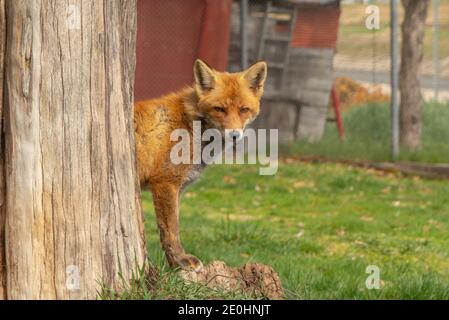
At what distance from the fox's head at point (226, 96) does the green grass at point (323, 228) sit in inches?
44.2

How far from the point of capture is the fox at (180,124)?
621cm

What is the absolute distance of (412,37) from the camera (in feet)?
51.5

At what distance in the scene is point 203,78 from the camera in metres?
6.68

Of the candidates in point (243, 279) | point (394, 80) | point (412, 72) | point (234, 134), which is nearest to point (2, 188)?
point (243, 279)

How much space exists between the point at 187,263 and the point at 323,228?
470 cm

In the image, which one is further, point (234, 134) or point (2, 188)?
point (234, 134)

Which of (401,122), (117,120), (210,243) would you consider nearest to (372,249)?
(210,243)

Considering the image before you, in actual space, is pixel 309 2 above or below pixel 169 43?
above

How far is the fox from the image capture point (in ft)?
20.4

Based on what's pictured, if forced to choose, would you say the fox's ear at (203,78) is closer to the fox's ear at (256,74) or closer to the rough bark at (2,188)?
the fox's ear at (256,74)

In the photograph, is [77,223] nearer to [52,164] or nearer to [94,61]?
[52,164]

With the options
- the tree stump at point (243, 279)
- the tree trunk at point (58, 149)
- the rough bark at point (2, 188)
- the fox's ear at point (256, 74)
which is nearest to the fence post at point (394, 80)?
the fox's ear at point (256, 74)

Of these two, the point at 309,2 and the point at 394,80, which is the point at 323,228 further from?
the point at 309,2
